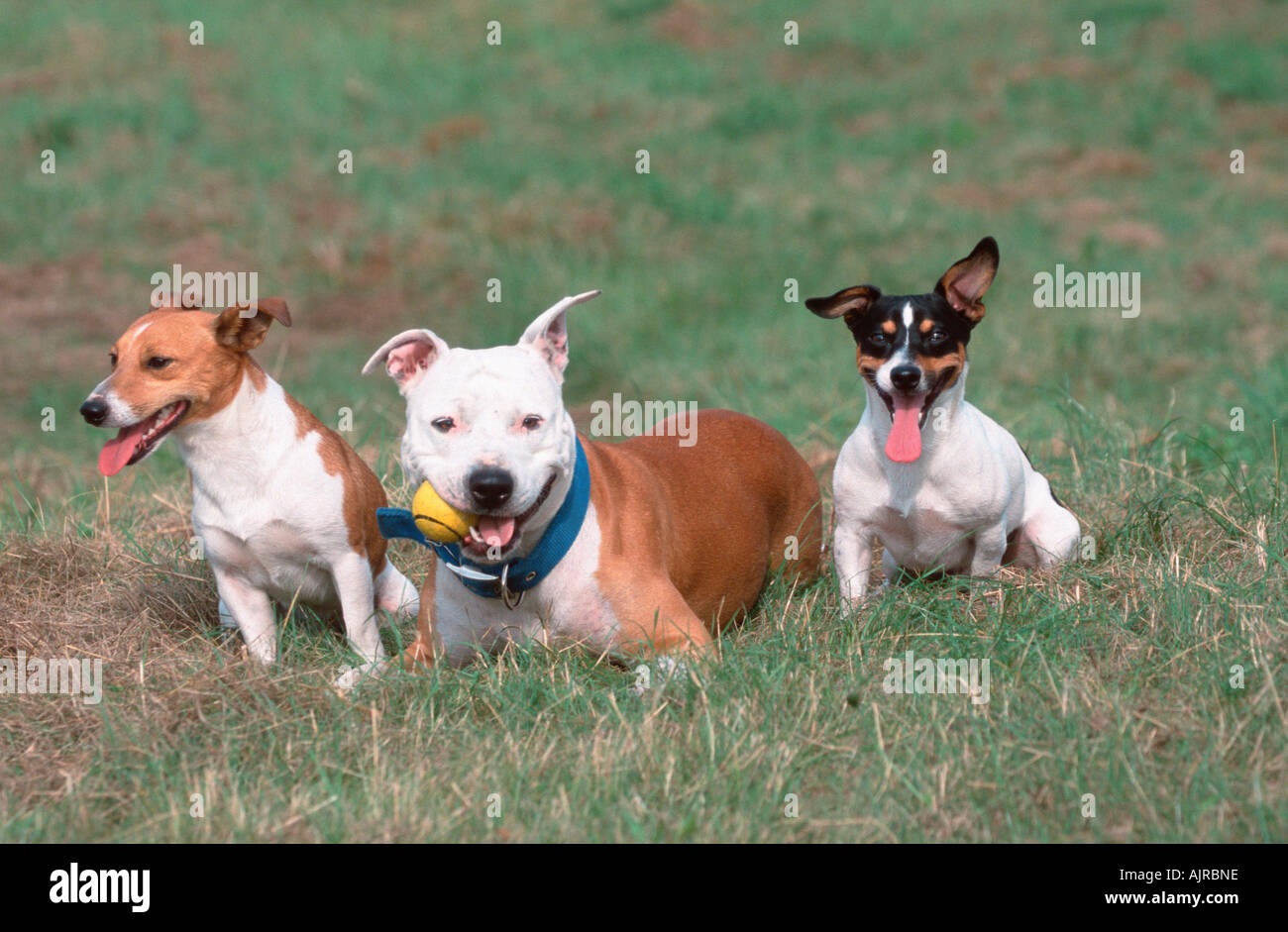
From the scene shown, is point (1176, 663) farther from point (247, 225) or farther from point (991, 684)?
point (247, 225)

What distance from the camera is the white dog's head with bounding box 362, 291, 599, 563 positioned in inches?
153

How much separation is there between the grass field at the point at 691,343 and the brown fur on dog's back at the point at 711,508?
0.19 metres

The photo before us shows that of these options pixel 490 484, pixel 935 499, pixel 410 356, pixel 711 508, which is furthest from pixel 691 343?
pixel 490 484

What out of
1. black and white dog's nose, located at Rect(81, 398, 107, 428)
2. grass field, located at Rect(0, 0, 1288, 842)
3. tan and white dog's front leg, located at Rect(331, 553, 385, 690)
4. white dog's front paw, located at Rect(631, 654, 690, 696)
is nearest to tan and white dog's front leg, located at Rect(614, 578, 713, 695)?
white dog's front paw, located at Rect(631, 654, 690, 696)

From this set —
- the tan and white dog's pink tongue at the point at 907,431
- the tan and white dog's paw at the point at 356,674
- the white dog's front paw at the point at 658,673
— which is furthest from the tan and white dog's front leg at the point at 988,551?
the tan and white dog's paw at the point at 356,674

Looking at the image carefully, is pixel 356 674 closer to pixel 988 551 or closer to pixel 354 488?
pixel 354 488

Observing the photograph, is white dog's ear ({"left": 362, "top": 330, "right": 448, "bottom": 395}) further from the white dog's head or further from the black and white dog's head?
the black and white dog's head

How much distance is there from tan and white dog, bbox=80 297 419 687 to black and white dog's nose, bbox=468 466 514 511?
0.83 metres

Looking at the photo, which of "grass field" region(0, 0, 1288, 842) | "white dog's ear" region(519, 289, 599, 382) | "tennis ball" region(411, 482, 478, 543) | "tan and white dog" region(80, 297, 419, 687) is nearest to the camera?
"grass field" region(0, 0, 1288, 842)

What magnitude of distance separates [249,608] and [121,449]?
0.69 m

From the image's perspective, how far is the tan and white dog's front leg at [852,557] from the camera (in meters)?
4.97

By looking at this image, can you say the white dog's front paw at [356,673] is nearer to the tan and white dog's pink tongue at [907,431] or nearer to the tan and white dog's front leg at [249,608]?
the tan and white dog's front leg at [249,608]

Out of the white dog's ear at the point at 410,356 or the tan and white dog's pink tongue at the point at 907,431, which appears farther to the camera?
the tan and white dog's pink tongue at the point at 907,431

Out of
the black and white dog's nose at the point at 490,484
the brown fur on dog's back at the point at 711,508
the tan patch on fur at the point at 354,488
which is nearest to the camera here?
the black and white dog's nose at the point at 490,484
